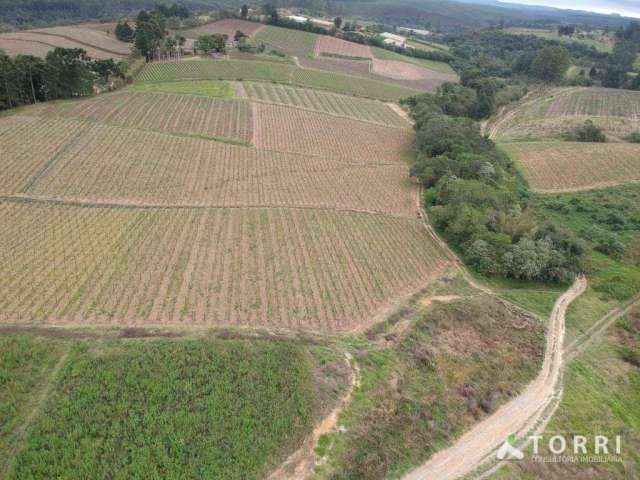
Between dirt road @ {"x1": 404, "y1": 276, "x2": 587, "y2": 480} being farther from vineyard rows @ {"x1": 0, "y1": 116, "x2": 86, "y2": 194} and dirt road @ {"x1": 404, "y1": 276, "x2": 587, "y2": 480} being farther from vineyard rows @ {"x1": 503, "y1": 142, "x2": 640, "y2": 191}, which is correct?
vineyard rows @ {"x1": 0, "y1": 116, "x2": 86, "y2": 194}

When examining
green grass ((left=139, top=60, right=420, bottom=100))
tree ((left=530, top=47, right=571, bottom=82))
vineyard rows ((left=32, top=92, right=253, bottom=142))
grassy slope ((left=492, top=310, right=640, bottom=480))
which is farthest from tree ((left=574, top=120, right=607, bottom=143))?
vineyard rows ((left=32, top=92, right=253, bottom=142))

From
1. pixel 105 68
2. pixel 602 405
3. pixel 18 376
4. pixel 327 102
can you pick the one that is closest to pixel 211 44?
pixel 105 68

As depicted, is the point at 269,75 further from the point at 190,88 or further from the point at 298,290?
the point at 298,290

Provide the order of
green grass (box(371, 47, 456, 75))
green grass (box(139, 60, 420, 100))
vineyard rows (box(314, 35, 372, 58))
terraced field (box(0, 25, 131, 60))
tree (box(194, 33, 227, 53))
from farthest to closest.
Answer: green grass (box(371, 47, 456, 75)) → vineyard rows (box(314, 35, 372, 58)) → tree (box(194, 33, 227, 53)) → terraced field (box(0, 25, 131, 60)) → green grass (box(139, 60, 420, 100))

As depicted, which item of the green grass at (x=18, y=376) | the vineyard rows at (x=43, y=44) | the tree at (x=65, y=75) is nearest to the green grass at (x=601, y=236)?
the green grass at (x=18, y=376)

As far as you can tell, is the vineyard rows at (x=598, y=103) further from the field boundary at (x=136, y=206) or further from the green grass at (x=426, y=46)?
the green grass at (x=426, y=46)

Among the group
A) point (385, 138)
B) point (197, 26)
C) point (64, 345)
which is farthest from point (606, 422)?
point (197, 26)

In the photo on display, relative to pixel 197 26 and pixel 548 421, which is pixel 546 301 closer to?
pixel 548 421
